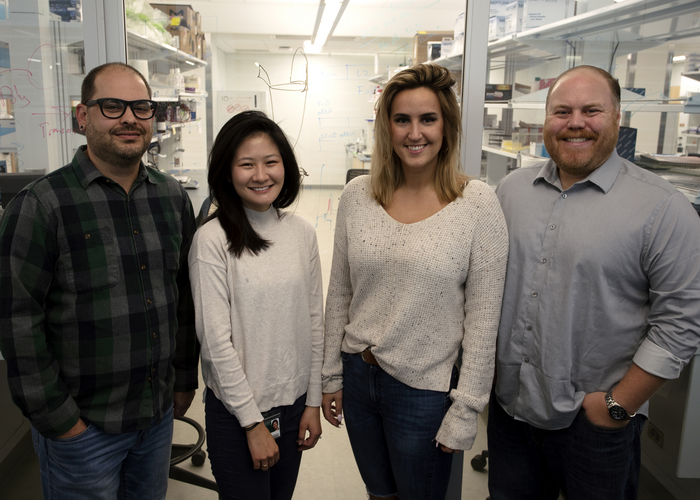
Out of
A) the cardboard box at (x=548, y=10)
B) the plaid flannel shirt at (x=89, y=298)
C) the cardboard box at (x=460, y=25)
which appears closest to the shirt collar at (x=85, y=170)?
the plaid flannel shirt at (x=89, y=298)

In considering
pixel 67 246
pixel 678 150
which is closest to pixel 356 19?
pixel 67 246

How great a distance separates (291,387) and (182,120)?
1.38m

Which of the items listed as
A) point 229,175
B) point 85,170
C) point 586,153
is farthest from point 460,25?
point 85,170

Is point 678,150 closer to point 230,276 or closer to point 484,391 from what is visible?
point 484,391

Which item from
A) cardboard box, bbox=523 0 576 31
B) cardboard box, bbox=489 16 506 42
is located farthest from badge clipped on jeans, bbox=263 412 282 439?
cardboard box, bbox=523 0 576 31

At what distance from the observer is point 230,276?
131 centimetres

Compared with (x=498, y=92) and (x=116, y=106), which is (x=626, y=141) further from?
(x=116, y=106)

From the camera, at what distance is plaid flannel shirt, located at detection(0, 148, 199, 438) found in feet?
3.92

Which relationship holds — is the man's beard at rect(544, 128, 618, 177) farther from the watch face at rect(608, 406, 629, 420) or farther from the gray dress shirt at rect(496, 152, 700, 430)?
the watch face at rect(608, 406, 629, 420)

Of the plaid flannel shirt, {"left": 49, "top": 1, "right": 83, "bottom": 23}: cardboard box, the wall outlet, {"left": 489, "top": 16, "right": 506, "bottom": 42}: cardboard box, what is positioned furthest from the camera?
the wall outlet

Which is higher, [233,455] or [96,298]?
[96,298]

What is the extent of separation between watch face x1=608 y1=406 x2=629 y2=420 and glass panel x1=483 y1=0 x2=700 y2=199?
51.0 inches

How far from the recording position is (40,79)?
6.64 ft

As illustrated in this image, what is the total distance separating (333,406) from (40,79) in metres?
1.78
